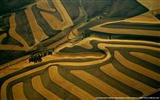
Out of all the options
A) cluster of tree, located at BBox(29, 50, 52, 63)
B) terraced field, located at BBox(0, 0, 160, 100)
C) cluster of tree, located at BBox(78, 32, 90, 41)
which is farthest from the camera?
cluster of tree, located at BBox(78, 32, 90, 41)

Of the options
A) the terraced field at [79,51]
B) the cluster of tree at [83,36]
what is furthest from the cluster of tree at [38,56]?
the cluster of tree at [83,36]

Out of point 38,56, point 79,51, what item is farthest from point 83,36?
point 38,56

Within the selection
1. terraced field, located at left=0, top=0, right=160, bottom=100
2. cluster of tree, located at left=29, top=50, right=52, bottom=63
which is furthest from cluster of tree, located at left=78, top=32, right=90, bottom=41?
cluster of tree, located at left=29, top=50, right=52, bottom=63

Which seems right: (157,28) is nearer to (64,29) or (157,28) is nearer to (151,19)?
(151,19)

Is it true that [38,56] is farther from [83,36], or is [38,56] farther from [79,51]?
[83,36]

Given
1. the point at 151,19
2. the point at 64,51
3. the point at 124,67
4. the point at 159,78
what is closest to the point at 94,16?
the point at 151,19

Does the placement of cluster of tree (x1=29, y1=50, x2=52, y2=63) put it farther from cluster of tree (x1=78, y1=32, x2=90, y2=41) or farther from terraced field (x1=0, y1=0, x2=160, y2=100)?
cluster of tree (x1=78, y1=32, x2=90, y2=41)

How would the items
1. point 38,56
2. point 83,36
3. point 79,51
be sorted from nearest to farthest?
point 79,51
point 38,56
point 83,36

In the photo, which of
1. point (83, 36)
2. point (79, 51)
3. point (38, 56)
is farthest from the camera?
point (83, 36)
